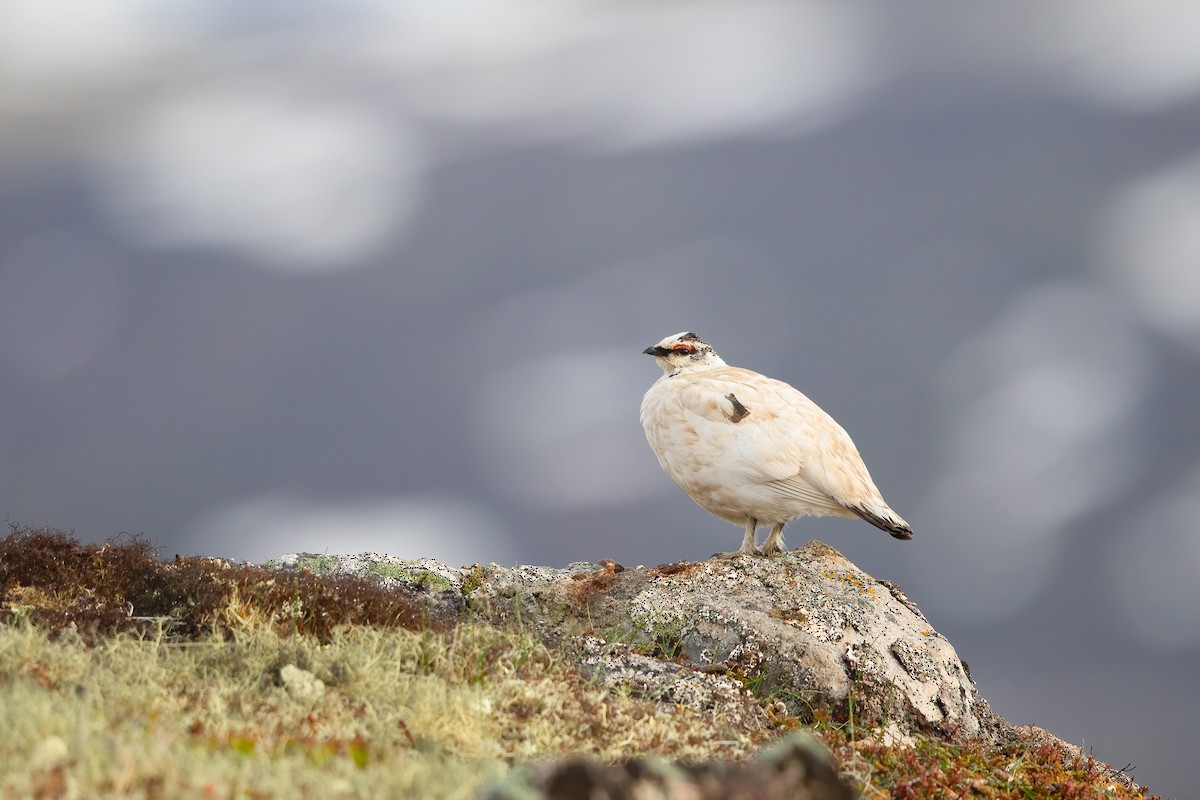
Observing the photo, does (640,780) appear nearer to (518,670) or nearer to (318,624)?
(518,670)

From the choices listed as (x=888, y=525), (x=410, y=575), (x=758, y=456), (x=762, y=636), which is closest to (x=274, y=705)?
(x=762, y=636)

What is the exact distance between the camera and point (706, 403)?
8.66 m

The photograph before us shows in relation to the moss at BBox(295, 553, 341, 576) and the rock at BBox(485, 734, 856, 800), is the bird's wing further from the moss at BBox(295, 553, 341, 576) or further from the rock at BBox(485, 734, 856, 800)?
the rock at BBox(485, 734, 856, 800)

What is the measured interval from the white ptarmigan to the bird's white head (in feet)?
1.31

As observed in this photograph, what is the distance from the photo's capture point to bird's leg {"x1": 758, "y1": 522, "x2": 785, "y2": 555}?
345 inches

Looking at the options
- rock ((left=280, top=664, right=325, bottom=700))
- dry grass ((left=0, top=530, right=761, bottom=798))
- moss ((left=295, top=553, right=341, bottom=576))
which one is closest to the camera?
dry grass ((left=0, top=530, right=761, bottom=798))

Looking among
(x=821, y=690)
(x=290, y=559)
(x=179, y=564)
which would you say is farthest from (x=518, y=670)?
(x=290, y=559)

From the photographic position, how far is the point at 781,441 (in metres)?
8.40

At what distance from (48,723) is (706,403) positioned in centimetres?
581

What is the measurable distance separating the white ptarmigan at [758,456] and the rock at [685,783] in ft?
18.8

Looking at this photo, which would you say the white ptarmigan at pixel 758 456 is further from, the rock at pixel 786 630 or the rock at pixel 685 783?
the rock at pixel 685 783

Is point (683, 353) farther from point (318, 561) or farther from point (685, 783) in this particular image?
point (685, 783)

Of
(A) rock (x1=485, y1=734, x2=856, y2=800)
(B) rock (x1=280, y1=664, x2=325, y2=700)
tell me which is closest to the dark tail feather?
(B) rock (x1=280, y1=664, x2=325, y2=700)

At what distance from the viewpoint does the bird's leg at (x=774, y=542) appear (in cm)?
877
